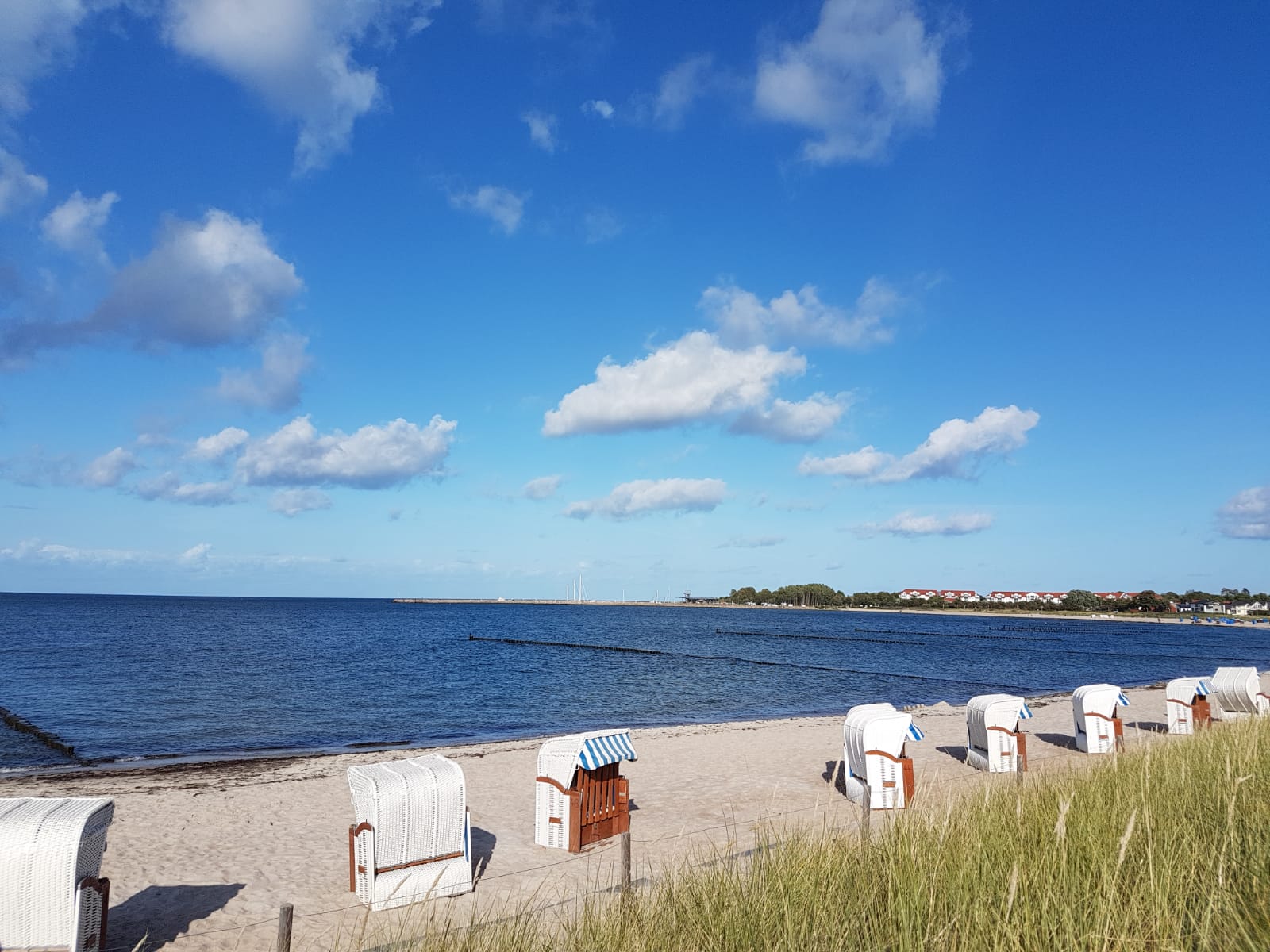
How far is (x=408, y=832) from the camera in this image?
357 inches

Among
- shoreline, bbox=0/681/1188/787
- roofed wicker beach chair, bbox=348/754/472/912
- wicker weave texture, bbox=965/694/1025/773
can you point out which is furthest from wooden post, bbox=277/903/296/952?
shoreline, bbox=0/681/1188/787

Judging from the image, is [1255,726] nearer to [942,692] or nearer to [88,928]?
[88,928]

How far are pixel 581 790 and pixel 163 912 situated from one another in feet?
17.2

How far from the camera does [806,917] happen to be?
4.09m

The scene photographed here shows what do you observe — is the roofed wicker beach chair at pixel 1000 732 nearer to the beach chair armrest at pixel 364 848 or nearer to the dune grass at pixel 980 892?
the dune grass at pixel 980 892

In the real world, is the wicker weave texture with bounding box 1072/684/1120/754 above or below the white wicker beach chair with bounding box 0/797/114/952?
below

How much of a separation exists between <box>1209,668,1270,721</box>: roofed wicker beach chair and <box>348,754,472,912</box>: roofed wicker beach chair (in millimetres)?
21178

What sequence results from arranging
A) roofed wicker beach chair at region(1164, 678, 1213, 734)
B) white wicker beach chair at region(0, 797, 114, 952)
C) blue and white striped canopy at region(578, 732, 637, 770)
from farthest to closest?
roofed wicker beach chair at region(1164, 678, 1213, 734) → blue and white striped canopy at region(578, 732, 637, 770) → white wicker beach chair at region(0, 797, 114, 952)

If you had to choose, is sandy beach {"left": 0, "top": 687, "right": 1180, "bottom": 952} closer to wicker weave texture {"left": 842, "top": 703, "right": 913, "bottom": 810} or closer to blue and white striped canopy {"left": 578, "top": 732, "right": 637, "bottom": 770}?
wicker weave texture {"left": 842, "top": 703, "right": 913, "bottom": 810}

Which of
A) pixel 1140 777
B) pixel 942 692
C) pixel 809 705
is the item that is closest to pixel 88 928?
pixel 1140 777

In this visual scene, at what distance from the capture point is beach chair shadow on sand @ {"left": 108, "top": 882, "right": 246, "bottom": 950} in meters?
8.70

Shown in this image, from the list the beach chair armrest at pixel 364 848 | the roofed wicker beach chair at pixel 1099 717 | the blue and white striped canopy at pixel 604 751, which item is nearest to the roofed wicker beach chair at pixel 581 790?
the blue and white striped canopy at pixel 604 751

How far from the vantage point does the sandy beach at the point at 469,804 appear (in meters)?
8.90

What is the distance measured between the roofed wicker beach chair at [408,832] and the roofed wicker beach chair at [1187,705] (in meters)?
19.5
